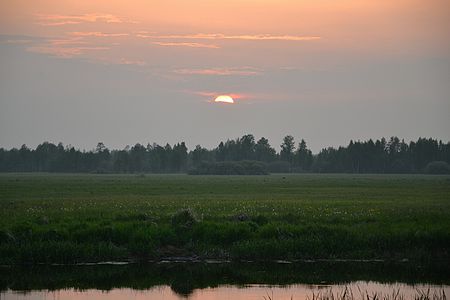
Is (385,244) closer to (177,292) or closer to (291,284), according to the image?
(291,284)

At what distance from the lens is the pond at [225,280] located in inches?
1067

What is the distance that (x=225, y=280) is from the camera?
29.8 m

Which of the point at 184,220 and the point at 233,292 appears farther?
the point at 184,220

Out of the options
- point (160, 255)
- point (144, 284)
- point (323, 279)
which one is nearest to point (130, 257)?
point (160, 255)

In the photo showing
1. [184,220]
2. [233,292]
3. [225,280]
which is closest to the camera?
[233,292]

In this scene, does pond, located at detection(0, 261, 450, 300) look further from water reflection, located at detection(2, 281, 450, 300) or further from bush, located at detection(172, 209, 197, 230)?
bush, located at detection(172, 209, 197, 230)

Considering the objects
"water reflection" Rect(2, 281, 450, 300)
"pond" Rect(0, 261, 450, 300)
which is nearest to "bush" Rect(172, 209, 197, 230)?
"pond" Rect(0, 261, 450, 300)

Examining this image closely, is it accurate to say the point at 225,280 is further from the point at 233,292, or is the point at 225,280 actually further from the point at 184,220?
the point at 184,220

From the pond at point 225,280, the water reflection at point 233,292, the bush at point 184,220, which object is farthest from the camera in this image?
the bush at point 184,220

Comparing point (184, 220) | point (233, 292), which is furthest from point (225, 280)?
point (184, 220)

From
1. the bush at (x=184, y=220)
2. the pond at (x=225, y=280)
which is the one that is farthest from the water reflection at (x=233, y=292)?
the bush at (x=184, y=220)

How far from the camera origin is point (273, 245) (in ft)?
111

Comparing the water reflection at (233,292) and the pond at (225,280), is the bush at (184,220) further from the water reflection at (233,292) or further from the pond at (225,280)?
the water reflection at (233,292)

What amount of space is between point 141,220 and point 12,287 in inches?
412
